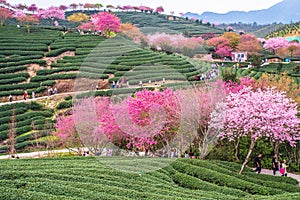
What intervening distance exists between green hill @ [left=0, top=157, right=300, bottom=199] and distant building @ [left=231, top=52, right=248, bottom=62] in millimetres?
40533

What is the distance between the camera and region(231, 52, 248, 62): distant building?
53591mm

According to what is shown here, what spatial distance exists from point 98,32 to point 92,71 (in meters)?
25.6

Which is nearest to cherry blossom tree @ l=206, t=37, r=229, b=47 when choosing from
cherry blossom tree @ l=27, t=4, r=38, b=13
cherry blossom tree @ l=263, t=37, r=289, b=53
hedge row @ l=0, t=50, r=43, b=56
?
cherry blossom tree @ l=263, t=37, r=289, b=53

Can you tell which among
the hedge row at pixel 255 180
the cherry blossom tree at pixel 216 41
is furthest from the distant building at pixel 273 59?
the hedge row at pixel 255 180

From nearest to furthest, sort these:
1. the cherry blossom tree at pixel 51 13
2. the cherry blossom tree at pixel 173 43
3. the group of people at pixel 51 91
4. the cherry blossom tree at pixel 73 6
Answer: the cherry blossom tree at pixel 173 43 → the group of people at pixel 51 91 → the cherry blossom tree at pixel 51 13 → the cherry blossom tree at pixel 73 6

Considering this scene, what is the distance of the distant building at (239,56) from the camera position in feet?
176

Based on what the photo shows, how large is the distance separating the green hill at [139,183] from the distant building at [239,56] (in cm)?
4053

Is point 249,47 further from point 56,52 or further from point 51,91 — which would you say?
point 51,91

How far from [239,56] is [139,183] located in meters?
47.6

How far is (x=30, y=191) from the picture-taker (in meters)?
8.11

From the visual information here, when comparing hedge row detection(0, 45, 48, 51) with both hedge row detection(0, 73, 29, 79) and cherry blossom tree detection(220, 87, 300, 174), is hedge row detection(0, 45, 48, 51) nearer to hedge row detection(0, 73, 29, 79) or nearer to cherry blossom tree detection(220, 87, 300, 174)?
hedge row detection(0, 73, 29, 79)

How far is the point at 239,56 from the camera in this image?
54.8m

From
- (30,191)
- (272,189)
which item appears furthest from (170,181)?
(30,191)

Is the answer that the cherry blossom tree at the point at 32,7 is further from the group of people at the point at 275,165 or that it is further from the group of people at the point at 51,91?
the group of people at the point at 275,165
